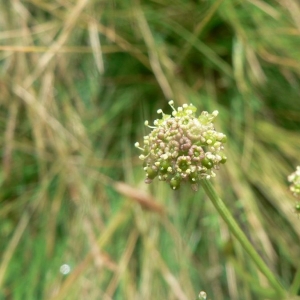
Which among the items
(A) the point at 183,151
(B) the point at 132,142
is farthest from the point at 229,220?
(B) the point at 132,142

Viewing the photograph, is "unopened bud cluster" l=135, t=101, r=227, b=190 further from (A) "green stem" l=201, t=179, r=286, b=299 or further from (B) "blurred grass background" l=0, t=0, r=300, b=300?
(B) "blurred grass background" l=0, t=0, r=300, b=300

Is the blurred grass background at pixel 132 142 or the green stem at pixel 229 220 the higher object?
the blurred grass background at pixel 132 142

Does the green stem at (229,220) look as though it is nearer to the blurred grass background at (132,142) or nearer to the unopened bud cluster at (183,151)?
the unopened bud cluster at (183,151)

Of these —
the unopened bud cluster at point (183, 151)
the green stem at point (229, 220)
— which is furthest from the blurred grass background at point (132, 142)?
the unopened bud cluster at point (183, 151)

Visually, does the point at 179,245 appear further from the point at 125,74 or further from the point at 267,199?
the point at 125,74

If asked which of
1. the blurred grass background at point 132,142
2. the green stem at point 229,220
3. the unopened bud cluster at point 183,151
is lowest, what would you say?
the green stem at point 229,220

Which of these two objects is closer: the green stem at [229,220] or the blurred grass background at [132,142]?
the green stem at [229,220]
